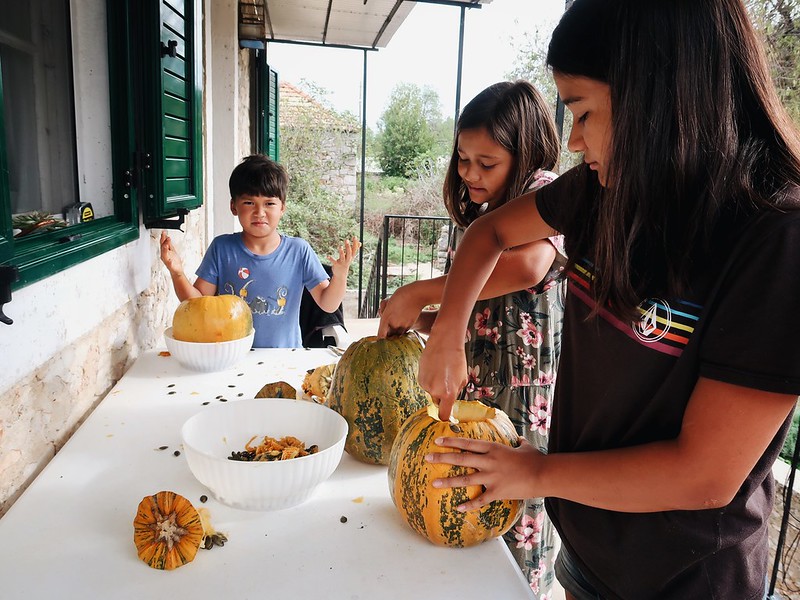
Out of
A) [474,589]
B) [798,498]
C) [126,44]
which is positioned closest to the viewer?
[474,589]

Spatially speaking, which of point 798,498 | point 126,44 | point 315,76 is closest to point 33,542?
point 126,44

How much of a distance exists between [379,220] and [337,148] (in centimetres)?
215

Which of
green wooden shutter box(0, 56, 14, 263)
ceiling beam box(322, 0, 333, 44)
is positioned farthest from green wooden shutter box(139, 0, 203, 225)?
ceiling beam box(322, 0, 333, 44)

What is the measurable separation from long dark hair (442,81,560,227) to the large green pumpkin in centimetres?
59

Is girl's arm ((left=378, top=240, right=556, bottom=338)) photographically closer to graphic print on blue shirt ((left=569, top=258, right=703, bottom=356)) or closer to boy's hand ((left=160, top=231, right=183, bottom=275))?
graphic print on blue shirt ((left=569, top=258, right=703, bottom=356))

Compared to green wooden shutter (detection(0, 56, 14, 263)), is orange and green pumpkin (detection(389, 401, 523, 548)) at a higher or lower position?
lower

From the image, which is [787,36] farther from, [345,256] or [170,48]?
[170,48]

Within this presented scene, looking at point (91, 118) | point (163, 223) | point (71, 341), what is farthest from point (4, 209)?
point (163, 223)

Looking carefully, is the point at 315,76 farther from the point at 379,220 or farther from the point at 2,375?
the point at 2,375

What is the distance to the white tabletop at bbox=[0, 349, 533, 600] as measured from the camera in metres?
0.72

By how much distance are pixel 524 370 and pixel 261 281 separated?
122 cm

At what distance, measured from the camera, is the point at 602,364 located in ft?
2.65

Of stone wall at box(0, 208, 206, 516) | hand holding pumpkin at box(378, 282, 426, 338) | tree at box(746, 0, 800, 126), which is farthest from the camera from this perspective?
tree at box(746, 0, 800, 126)

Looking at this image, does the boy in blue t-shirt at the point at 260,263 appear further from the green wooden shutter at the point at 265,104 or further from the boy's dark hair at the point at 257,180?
the green wooden shutter at the point at 265,104
